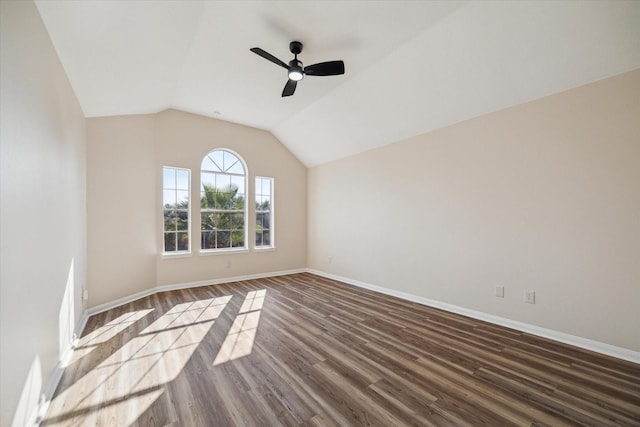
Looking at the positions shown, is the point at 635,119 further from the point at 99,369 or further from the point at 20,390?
the point at 99,369

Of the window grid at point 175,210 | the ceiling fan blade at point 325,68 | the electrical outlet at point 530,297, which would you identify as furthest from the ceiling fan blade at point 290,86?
the electrical outlet at point 530,297

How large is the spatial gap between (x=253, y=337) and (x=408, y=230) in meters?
A: 2.82

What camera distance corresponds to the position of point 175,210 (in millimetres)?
4984

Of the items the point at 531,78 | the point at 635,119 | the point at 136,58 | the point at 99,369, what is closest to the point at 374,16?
the point at 531,78

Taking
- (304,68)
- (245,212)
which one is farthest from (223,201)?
(304,68)

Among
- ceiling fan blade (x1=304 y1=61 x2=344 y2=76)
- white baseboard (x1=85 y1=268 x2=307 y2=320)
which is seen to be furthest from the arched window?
ceiling fan blade (x1=304 y1=61 x2=344 y2=76)

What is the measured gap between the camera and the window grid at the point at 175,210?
4871 millimetres

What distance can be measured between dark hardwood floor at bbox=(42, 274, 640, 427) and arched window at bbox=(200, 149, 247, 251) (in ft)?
6.87

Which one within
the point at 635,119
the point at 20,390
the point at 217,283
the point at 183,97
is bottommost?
the point at 217,283

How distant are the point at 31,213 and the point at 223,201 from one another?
157 inches

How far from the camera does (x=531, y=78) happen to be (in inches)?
114

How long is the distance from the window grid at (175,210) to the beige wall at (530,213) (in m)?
3.61

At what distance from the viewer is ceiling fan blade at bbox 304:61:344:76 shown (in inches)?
116

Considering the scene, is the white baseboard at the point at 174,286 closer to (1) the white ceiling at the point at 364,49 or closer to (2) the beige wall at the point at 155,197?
(2) the beige wall at the point at 155,197
